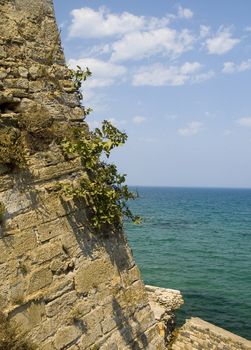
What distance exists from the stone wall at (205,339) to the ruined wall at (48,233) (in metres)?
7.00

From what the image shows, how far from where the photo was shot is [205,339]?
13.8 m

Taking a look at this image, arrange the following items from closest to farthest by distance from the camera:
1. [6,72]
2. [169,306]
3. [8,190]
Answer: [8,190] → [6,72] → [169,306]

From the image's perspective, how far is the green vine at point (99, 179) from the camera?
634 centimetres

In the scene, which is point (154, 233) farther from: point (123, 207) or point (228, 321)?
point (123, 207)

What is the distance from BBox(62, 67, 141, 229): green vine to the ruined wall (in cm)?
17

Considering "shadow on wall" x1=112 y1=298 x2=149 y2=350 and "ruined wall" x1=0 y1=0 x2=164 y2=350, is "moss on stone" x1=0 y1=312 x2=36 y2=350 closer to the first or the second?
"ruined wall" x1=0 y1=0 x2=164 y2=350

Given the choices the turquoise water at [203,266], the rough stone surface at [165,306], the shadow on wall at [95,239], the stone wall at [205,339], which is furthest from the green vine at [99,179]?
the rough stone surface at [165,306]

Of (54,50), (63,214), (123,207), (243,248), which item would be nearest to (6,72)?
(54,50)

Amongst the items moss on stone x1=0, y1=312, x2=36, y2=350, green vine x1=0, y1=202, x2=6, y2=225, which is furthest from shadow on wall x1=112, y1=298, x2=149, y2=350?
green vine x1=0, y1=202, x2=6, y2=225

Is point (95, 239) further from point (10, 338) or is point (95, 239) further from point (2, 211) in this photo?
point (10, 338)

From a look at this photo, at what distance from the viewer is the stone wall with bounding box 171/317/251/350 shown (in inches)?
509

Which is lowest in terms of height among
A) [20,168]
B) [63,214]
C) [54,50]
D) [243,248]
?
[243,248]

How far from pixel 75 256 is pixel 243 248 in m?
45.7

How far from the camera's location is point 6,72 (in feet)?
19.2
